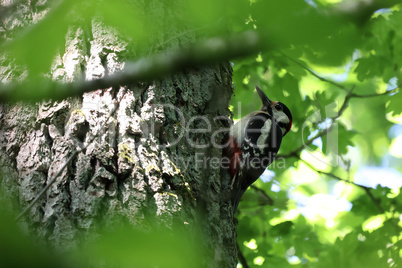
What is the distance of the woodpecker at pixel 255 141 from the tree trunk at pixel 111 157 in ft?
1.92

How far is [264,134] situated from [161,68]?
3.44 metres

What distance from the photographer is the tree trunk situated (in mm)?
1671

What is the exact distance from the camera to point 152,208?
69.8 inches

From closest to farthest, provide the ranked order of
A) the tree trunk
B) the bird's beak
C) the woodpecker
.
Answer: the tree trunk < the woodpecker < the bird's beak

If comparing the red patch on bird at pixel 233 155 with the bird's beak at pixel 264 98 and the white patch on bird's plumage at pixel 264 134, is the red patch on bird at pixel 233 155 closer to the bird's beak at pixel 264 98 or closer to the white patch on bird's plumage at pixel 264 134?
the white patch on bird's plumage at pixel 264 134

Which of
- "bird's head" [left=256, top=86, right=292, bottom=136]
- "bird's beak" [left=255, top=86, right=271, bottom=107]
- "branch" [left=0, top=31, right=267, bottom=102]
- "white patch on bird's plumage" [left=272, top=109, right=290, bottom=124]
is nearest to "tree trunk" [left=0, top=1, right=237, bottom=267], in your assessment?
"branch" [left=0, top=31, right=267, bottom=102]

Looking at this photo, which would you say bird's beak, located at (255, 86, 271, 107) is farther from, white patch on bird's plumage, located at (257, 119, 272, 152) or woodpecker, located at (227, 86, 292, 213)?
white patch on bird's plumage, located at (257, 119, 272, 152)

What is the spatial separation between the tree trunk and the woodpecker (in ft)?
1.92

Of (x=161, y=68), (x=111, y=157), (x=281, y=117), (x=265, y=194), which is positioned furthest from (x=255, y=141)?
(x=161, y=68)

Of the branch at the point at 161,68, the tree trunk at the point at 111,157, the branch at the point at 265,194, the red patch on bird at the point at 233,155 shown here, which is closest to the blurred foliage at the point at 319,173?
the branch at the point at 265,194

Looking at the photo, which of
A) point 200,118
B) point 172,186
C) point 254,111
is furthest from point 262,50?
point 254,111

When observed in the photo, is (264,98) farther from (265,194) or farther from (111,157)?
(111,157)

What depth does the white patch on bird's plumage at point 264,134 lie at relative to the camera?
12.5 feet

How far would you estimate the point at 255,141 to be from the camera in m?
3.82
